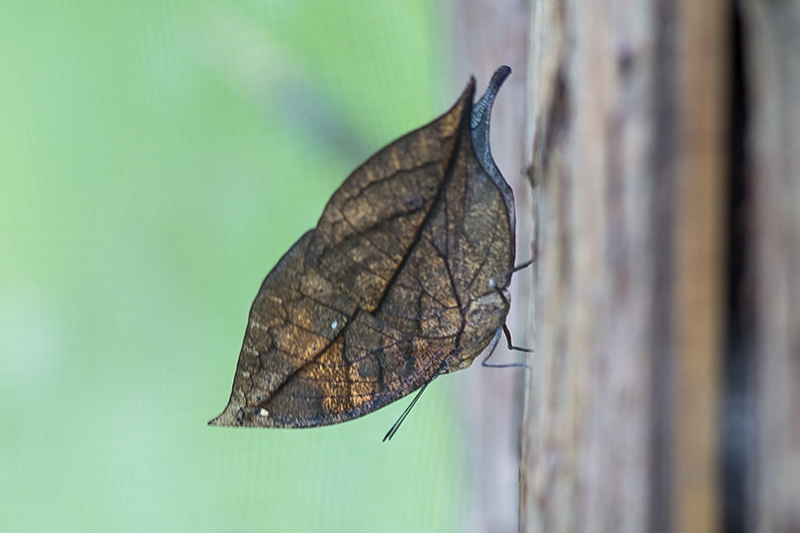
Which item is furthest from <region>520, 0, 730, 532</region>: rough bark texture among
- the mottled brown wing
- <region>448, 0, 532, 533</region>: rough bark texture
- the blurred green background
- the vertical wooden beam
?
the blurred green background

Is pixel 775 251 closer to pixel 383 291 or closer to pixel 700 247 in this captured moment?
pixel 700 247

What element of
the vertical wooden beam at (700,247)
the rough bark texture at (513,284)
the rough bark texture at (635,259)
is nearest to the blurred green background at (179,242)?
the rough bark texture at (513,284)

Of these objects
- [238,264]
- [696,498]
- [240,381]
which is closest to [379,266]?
[240,381]

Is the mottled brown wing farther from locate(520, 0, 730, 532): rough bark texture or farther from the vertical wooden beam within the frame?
the vertical wooden beam

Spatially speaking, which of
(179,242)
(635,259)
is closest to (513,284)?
(635,259)

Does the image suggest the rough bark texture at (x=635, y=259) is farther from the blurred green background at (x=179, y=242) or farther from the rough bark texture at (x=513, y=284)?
the blurred green background at (x=179, y=242)
